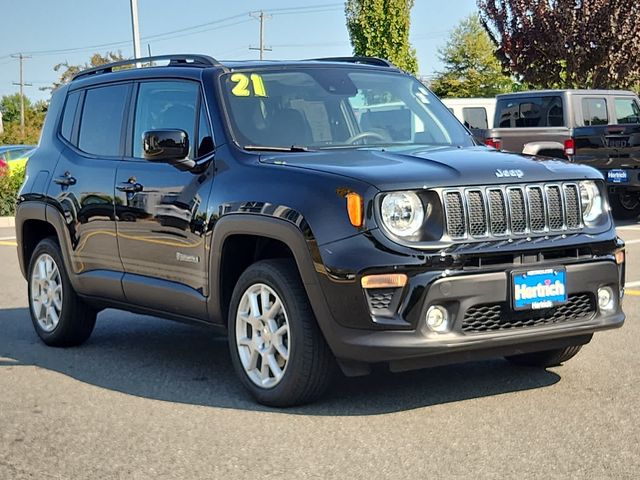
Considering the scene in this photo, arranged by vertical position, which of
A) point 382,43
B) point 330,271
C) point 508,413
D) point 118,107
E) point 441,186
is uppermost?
point 382,43

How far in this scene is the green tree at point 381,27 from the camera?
117 feet

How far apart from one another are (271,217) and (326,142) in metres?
0.93

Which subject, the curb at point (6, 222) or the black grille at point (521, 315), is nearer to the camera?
the black grille at point (521, 315)

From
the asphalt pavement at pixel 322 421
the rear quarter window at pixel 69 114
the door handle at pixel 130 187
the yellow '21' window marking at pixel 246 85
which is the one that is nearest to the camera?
the asphalt pavement at pixel 322 421

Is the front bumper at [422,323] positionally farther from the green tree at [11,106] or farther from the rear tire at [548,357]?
the green tree at [11,106]

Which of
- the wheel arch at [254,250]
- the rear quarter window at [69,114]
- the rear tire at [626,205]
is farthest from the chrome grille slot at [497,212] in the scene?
the rear tire at [626,205]

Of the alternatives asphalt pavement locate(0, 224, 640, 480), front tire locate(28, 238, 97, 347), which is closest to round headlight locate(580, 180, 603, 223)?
asphalt pavement locate(0, 224, 640, 480)

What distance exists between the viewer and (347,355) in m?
5.16

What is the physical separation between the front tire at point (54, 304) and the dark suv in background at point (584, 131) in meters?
10.6

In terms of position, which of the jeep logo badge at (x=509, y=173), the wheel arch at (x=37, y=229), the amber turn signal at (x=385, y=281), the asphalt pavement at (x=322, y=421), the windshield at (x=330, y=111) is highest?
the windshield at (x=330, y=111)

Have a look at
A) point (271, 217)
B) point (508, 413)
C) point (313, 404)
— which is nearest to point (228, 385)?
point (313, 404)

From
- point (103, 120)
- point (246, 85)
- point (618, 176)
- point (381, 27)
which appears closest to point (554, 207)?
point (246, 85)

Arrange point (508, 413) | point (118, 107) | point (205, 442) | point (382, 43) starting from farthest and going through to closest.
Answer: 1. point (382, 43)
2. point (118, 107)
3. point (508, 413)
4. point (205, 442)

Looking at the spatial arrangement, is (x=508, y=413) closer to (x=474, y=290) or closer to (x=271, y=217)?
(x=474, y=290)
